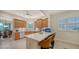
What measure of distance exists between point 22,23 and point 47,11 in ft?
1.80

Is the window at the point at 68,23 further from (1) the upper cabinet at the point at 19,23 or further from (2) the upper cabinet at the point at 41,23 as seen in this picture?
(1) the upper cabinet at the point at 19,23

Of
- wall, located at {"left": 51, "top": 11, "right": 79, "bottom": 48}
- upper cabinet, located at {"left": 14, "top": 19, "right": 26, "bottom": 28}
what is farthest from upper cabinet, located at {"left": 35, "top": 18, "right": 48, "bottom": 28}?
upper cabinet, located at {"left": 14, "top": 19, "right": 26, "bottom": 28}

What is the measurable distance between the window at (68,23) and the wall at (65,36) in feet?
0.21

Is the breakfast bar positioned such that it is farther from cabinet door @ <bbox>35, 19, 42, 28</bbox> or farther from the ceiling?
the ceiling

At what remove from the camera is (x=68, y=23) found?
6.57 feet

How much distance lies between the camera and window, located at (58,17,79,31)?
1.96m

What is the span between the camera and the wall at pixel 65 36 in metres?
1.96

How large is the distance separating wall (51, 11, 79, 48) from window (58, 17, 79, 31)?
0.06m

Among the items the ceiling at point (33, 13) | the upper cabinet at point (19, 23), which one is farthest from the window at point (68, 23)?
the upper cabinet at point (19, 23)

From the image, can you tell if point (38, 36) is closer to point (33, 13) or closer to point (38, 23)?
point (38, 23)

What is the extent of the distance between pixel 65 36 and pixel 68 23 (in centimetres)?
26

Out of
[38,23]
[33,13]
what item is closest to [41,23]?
[38,23]
